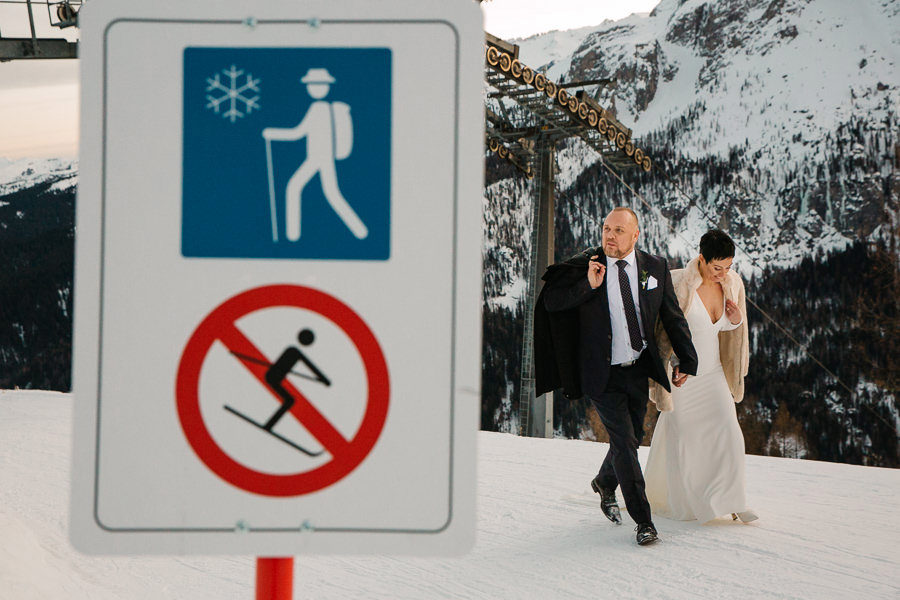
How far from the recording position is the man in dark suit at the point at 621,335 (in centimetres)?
498

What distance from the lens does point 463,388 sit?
112cm

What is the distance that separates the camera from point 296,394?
110 centimetres

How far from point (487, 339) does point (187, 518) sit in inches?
2631

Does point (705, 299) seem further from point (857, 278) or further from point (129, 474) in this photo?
point (857, 278)

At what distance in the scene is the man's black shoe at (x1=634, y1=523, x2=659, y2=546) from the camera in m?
4.98

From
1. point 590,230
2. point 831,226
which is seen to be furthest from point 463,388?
point 831,226

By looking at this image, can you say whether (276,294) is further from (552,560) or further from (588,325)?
(588,325)

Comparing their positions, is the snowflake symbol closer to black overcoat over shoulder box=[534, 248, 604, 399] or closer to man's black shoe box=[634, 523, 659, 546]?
black overcoat over shoulder box=[534, 248, 604, 399]

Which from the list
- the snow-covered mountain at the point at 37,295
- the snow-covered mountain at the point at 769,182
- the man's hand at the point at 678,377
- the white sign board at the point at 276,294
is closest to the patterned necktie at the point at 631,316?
the man's hand at the point at 678,377

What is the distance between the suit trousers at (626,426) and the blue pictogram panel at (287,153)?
13.3 feet

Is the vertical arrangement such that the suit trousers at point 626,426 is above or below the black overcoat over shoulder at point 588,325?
below

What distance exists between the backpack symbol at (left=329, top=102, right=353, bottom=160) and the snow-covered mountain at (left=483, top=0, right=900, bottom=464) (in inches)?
612

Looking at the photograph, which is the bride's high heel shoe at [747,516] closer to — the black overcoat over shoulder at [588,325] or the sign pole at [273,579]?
the black overcoat over shoulder at [588,325]

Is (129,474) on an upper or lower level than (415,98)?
lower
